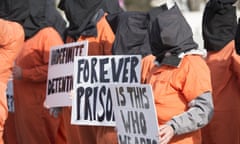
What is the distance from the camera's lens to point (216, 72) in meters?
8.32

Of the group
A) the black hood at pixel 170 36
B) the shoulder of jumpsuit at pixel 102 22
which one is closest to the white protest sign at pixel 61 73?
the shoulder of jumpsuit at pixel 102 22

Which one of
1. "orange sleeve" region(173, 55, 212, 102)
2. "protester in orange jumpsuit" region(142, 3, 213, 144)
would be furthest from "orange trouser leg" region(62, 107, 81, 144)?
"orange sleeve" region(173, 55, 212, 102)

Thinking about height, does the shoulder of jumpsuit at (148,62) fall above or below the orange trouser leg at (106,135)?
above

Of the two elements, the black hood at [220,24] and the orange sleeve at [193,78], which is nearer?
the orange sleeve at [193,78]

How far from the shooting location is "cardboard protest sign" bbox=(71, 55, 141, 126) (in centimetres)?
739

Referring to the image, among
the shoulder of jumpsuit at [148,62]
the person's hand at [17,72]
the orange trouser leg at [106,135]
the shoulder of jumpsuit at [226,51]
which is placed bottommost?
the person's hand at [17,72]

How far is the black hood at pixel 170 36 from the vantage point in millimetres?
6824

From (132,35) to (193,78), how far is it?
1395 mm

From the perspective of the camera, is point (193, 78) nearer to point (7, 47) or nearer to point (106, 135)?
point (106, 135)

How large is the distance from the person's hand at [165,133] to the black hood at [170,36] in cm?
58

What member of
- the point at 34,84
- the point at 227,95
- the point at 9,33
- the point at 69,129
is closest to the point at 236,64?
the point at 227,95

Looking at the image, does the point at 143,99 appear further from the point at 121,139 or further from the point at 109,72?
the point at 109,72

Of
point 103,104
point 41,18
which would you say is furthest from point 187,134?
point 41,18

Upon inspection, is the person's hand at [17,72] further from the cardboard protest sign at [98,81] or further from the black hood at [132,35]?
the black hood at [132,35]
